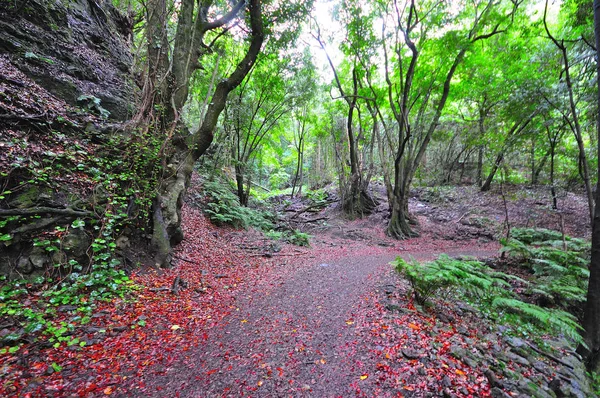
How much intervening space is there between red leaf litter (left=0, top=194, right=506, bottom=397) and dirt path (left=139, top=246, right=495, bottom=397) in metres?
0.01

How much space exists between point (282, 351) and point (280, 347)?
9cm

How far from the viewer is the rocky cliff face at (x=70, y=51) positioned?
17.6 ft

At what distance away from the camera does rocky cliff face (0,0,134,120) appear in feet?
17.6

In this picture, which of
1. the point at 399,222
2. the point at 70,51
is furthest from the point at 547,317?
the point at 70,51

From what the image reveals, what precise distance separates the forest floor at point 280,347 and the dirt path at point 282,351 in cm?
2

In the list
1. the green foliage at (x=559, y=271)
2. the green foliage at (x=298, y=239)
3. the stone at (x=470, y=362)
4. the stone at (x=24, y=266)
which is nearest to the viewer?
the stone at (x=470, y=362)

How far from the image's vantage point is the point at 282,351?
319 centimetres

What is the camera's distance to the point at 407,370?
9.16 feet

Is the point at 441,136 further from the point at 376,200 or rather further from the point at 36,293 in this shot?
the point at 36,293

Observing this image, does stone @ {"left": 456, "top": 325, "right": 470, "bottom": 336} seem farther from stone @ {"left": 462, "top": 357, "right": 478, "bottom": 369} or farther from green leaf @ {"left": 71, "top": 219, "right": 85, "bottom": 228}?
green leaf @ {"left": 71, "top": 219, "right": 85, "bottom": 228}

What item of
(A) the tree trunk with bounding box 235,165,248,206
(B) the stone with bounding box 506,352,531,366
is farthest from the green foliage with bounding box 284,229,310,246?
(B) the stone with bounding box 506,352,531,366

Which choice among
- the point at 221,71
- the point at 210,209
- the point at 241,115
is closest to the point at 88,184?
the point at 210,209

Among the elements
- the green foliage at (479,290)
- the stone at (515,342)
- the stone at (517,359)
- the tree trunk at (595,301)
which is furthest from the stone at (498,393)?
the tree trunk at (595,301)

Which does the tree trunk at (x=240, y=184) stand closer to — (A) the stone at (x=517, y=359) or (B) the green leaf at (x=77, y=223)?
(B) the green leaf at (x=77, y=223)
